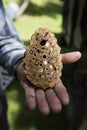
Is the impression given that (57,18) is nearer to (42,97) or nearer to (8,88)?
(8,88)

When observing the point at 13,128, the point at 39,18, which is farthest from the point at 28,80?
the point at 39,18

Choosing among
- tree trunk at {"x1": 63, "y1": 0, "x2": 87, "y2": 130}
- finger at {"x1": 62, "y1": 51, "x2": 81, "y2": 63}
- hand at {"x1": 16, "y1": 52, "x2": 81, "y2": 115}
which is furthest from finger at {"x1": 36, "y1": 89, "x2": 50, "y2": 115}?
tree trunk at {"x1": 63, "y1": 0, "x2": 87, "y2": 130}

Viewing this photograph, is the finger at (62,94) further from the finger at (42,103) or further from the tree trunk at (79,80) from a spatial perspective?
the tree trunk at (79,80)

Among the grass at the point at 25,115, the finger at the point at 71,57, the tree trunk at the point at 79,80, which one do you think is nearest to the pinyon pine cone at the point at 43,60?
Result: the finger at the point at 71,57

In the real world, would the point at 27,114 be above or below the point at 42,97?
below

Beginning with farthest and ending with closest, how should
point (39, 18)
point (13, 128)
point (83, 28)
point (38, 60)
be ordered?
point (39, 18) → point (83, 28) → point (13, 128) → point (38, 60)

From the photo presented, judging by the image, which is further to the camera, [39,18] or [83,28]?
[39,18]

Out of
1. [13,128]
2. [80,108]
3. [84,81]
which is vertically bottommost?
[13,128]
